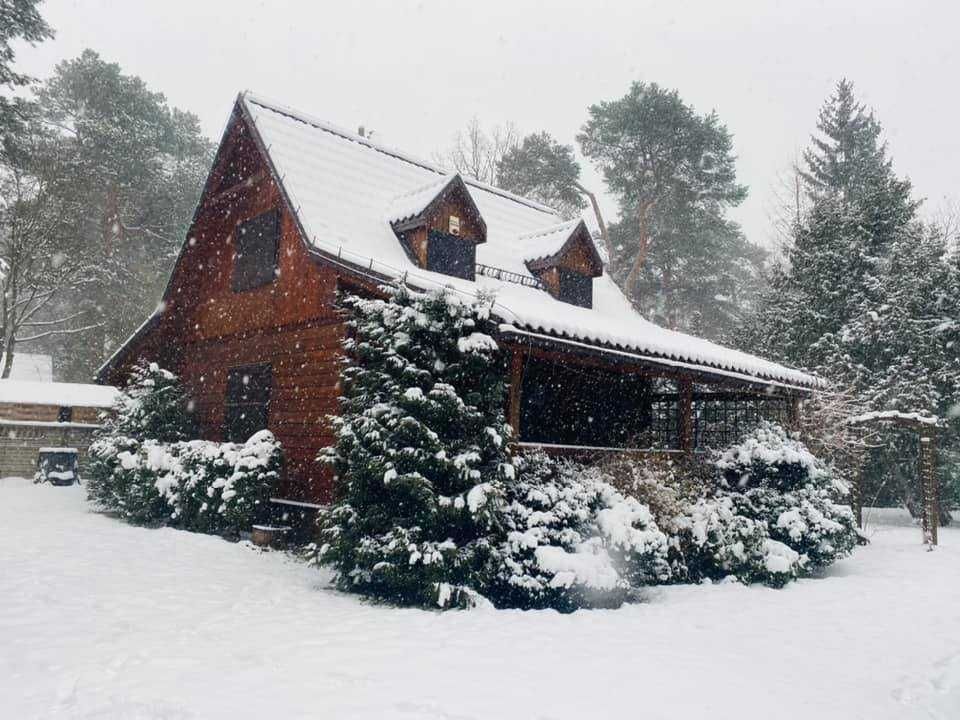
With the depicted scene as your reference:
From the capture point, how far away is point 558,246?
1471 cm

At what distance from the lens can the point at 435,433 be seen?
27.2ft

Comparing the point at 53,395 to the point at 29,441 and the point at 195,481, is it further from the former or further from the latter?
the point at 195,481

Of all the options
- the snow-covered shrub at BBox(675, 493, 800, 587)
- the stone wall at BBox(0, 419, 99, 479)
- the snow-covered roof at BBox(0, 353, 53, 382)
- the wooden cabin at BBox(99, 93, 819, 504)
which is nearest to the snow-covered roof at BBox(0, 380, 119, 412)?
the stone wall at BBox(0, 419, 99, 479)

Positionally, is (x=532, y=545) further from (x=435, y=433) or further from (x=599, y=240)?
(x=599, y=240)

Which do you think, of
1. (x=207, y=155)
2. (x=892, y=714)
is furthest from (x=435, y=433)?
(x=207, y=155)

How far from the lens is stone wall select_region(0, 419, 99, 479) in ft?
67.8

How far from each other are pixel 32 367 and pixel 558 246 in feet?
94.8

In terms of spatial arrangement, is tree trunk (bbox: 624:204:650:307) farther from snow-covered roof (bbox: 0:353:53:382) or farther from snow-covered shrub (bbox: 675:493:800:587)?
snow-covered roof (bbox: 0:353:53:382)

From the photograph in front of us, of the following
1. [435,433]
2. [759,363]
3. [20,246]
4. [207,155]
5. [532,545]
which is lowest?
[532,545]

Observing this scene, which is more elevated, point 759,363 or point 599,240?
point 599,240

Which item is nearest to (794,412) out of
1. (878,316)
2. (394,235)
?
(394,235)

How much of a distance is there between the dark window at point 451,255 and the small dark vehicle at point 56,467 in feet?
42.9

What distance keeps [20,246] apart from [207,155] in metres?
15.7

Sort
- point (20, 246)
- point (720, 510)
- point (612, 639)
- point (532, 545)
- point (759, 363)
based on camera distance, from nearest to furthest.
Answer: point (612, 639) → point (532, 545) → point (720, 510) → point (759, 363) → point (20, 246)
